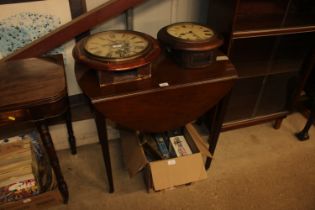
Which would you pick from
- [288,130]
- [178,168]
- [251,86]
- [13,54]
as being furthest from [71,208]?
[288,130]

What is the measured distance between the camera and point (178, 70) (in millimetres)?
1352

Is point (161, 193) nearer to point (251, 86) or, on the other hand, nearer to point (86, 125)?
point (86, 125)

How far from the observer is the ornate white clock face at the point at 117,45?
3.96 ft

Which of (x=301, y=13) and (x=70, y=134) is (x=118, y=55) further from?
(x=301, y=13)

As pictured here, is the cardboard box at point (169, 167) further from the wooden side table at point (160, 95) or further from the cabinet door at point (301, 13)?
the cabinet door at point (301, 13)

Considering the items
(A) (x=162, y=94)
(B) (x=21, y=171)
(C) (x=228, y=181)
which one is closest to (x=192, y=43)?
(A) (x=162, y=94)

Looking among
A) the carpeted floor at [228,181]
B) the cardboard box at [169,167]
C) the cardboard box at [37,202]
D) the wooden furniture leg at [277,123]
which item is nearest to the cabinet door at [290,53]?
the wooden furniture leg at [277,123]

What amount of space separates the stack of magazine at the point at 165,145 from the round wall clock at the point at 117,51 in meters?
0.67

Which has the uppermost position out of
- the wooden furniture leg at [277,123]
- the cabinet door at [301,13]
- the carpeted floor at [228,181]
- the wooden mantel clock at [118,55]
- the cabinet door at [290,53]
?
the cabinet door at [301,13]

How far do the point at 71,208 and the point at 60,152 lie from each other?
475mm

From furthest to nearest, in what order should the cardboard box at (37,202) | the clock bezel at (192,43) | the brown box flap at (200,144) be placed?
the brown box flap at (200,144)
the cardboard box at (37,202)
the clock bezel at (192,43)

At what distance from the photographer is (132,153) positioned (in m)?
1.65

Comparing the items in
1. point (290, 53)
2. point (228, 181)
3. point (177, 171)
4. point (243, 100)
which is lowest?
point (228, 181)

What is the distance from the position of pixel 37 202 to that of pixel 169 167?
29.7 inches
